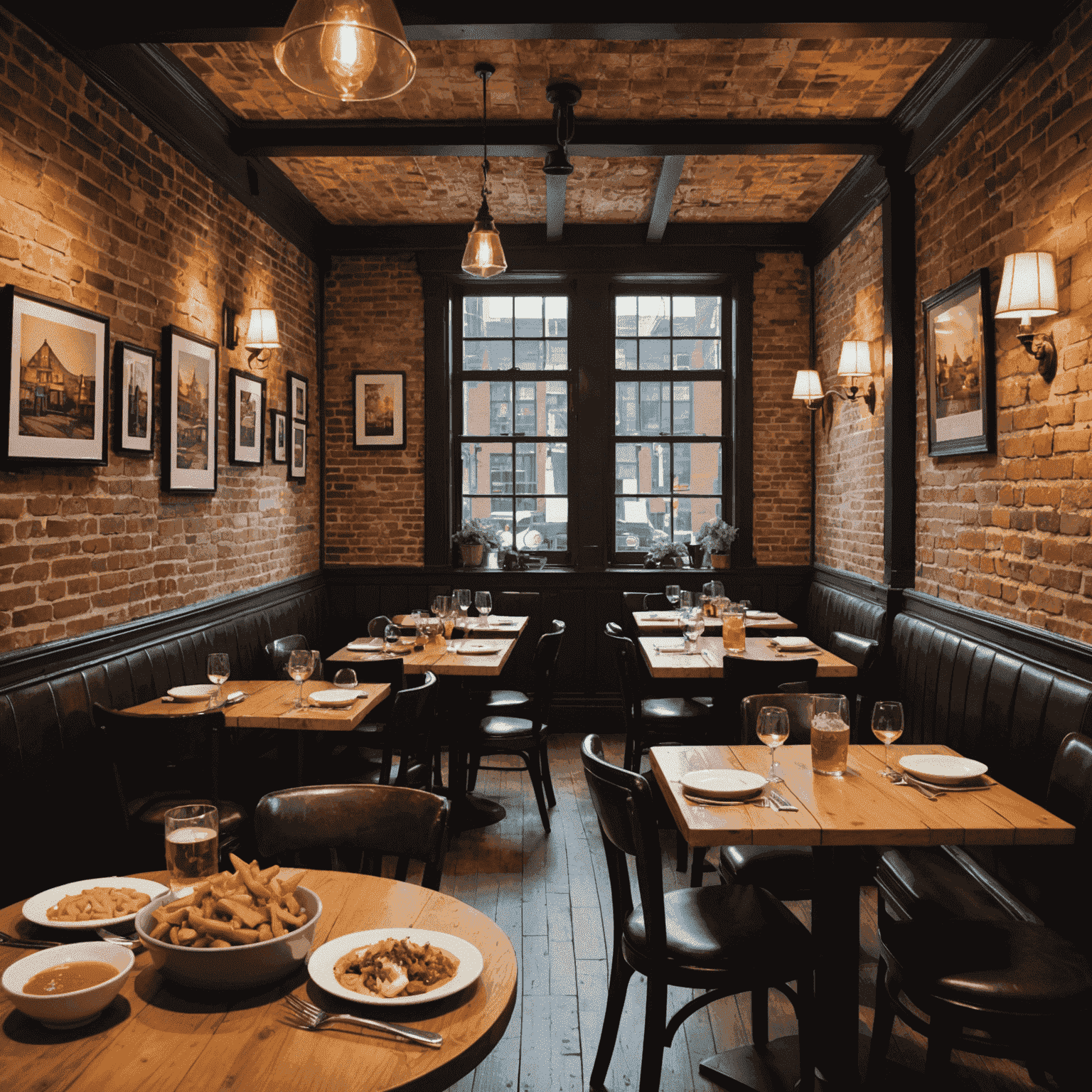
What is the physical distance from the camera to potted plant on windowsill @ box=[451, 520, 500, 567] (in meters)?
6.62

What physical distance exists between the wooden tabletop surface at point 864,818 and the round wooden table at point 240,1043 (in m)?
0.83

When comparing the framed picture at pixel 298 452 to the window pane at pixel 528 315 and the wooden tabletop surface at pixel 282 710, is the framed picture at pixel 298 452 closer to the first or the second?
the window pane at pixel 528 315

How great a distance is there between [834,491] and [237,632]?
3.99m

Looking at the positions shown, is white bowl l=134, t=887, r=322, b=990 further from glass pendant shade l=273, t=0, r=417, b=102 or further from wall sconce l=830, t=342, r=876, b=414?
Answer: wall sconce l=830, t=342, r=876, b=414

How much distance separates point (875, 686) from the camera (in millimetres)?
4688

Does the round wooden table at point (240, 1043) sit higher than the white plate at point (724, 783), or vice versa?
the white plate at point (724, 783)

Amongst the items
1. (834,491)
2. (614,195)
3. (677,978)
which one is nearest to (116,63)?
(614,195)

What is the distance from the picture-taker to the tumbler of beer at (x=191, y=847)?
56.3 inches

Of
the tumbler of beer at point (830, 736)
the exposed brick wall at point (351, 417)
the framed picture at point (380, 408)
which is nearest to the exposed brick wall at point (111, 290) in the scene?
the exposed brick wall at point (351, 417)

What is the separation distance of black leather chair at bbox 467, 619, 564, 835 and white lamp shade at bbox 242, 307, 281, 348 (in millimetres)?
2326

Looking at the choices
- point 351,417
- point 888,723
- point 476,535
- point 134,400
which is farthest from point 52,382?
point 476,535

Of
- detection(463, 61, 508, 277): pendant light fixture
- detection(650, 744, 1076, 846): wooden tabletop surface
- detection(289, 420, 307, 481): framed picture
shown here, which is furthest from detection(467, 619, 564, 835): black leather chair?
detection(289, 420, 307, 481): framed picture

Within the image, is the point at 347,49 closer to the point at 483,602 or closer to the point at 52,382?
the point at 52,382

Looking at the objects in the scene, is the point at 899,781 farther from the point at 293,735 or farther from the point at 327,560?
the point at 327,560
